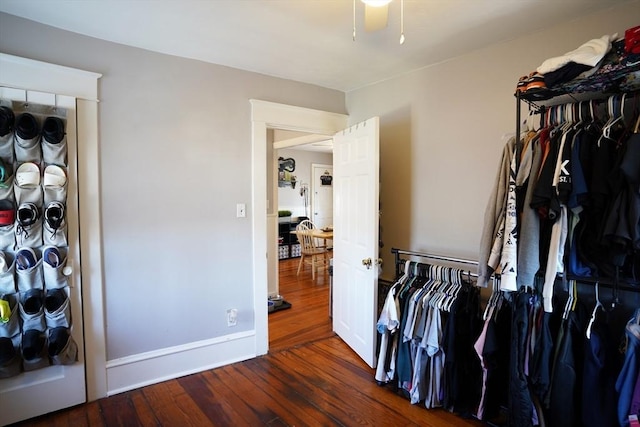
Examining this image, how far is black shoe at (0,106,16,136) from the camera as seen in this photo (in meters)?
1.88

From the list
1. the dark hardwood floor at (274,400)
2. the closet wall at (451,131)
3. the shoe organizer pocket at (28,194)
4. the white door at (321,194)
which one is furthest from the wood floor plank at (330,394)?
the white door at (321,194)

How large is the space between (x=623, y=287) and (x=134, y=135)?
3.00 m

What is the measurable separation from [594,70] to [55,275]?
310cm

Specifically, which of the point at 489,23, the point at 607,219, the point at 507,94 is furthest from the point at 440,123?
the point at 607,219

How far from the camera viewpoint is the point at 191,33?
2.16 metres

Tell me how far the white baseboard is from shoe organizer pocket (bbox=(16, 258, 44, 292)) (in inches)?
28.2

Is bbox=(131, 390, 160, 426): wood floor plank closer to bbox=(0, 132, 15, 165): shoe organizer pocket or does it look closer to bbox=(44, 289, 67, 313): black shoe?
bbox=(44, 289, 67, 313): black shoe

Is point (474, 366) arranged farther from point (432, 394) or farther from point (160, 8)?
point (160, 8)

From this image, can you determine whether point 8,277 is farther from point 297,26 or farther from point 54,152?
point 297,26

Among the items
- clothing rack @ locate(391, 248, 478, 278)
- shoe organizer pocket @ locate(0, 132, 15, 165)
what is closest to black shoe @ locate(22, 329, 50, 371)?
shoe organizer pocket @ locate(0, 132, 15, 165)

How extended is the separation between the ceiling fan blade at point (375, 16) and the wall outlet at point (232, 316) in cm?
230

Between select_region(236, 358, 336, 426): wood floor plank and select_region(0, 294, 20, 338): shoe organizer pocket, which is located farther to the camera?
select_region(236, 358, 336, 426): wood floor plank

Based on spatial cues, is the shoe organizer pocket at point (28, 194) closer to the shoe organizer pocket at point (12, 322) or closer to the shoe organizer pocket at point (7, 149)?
the shoe organizer pocket at point (7, 149)

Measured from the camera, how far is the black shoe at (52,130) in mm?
2014
